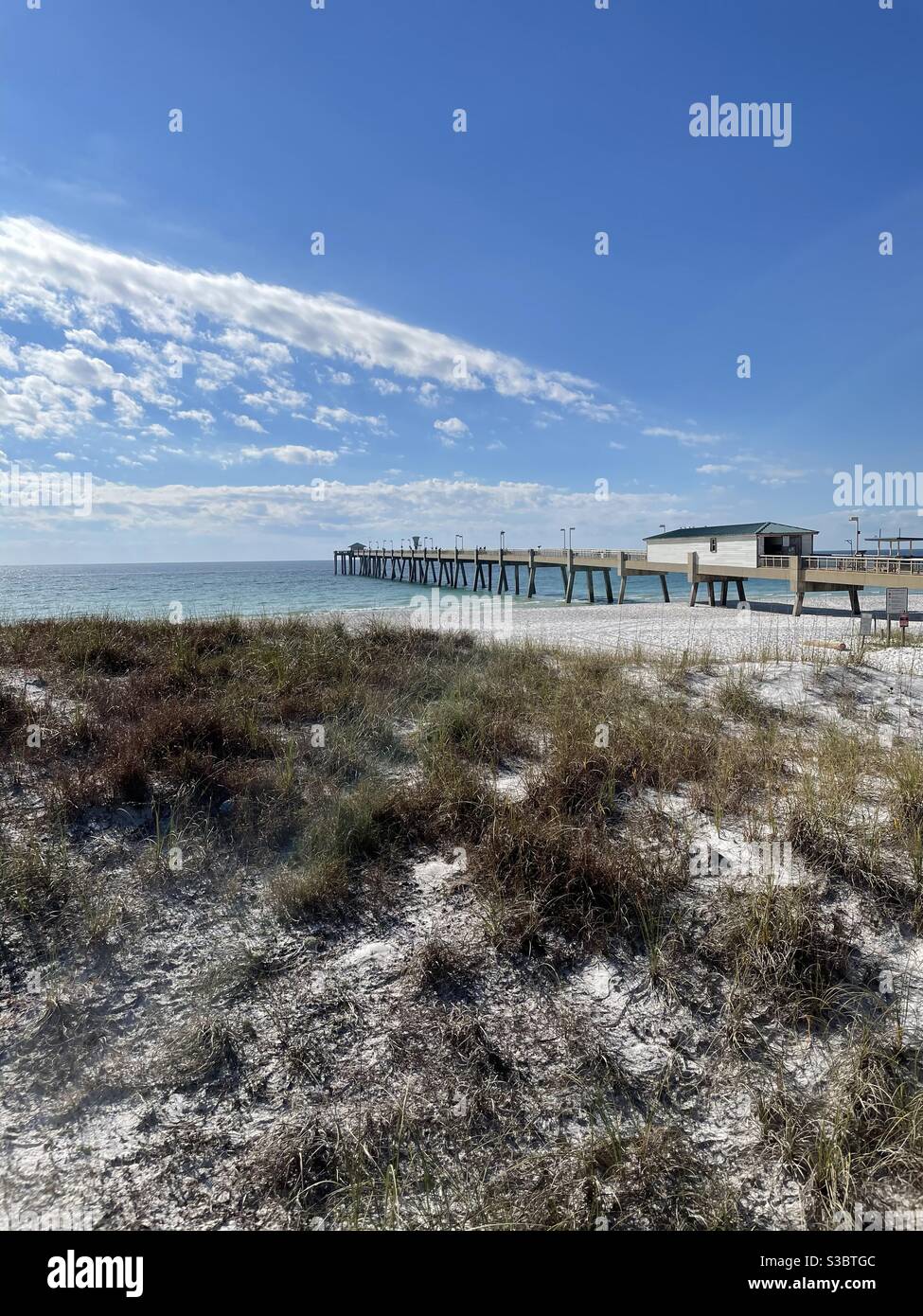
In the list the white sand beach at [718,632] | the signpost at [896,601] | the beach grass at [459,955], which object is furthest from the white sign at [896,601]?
the beach grass at [459,955]

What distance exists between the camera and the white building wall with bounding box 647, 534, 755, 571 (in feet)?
89.1

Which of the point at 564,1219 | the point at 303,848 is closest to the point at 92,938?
the point at 303,848

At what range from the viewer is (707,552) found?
29250mm

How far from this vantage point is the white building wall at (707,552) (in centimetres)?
2716

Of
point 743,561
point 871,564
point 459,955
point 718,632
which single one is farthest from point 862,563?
point 459,955

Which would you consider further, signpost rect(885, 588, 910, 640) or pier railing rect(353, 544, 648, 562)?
pier railing rect(353, 544, 648, 562)

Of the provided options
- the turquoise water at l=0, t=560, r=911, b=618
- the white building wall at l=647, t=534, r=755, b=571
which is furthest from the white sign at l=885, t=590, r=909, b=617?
the turquoise water at l=0, t=560, r=911, b=618

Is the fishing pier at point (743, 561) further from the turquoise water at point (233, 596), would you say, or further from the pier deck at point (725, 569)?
the turquoise water at point (233, 596)

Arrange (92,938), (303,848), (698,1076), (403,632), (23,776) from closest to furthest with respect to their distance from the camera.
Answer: (698,1076) → (92,938) → (303,848) → (23,776) → (403,632)

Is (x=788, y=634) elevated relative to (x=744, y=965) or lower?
elevated

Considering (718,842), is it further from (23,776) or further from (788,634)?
(788,634)

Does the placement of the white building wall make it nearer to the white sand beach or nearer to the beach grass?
the white sand beach

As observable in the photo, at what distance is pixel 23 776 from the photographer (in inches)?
209
